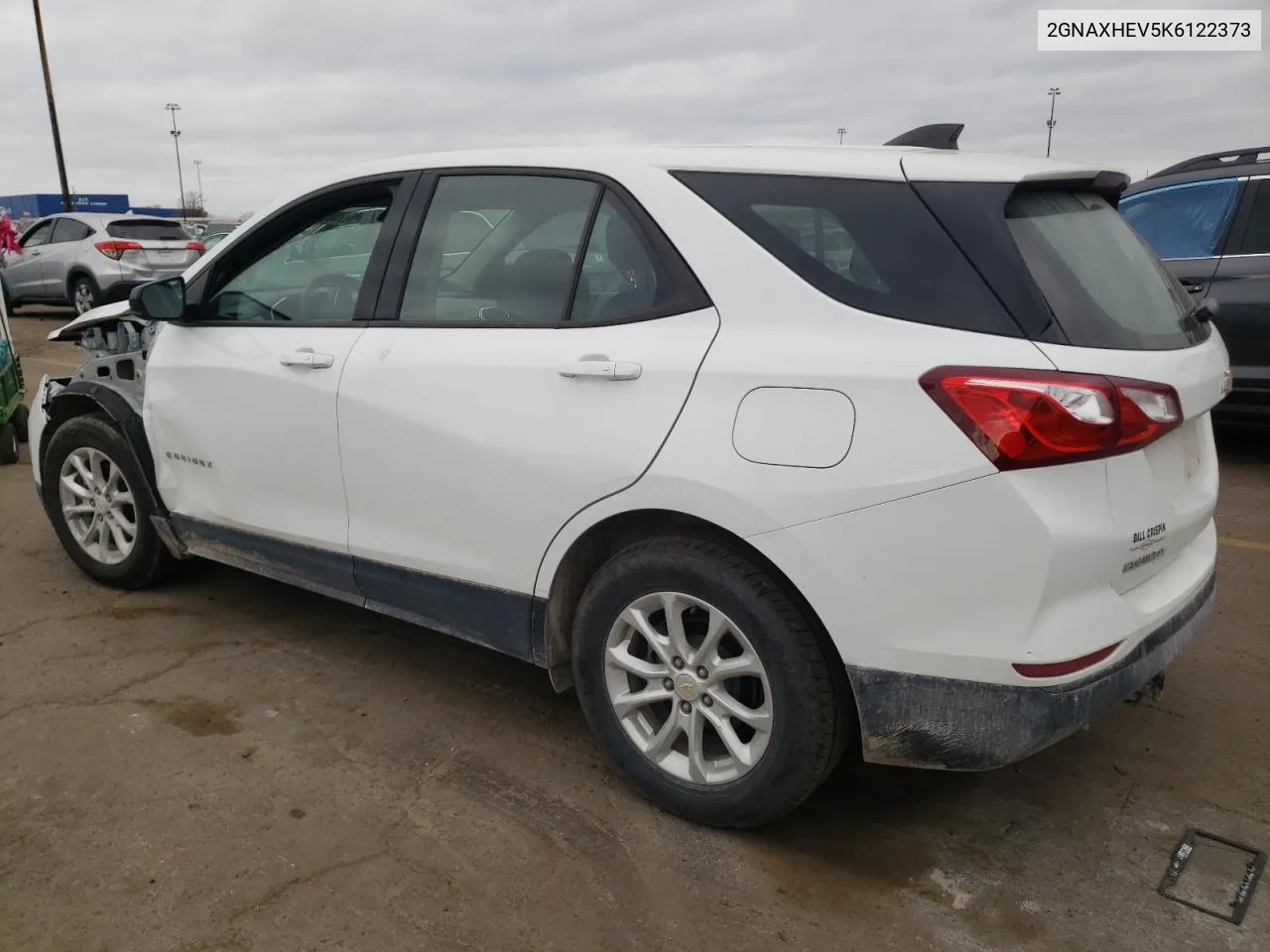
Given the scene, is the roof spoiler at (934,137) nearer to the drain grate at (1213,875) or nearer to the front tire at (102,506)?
the drain grate at (1213,875)

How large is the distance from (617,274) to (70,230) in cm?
1517

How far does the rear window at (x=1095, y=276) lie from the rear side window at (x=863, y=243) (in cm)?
15

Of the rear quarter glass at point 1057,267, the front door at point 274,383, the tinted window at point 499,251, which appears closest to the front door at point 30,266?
the front door at point 274,383

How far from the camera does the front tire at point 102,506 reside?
409 cm

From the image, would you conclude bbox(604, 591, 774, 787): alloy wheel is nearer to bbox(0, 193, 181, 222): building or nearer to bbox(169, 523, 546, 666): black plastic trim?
bbox(169, 523, 546, 666): black plastic trim

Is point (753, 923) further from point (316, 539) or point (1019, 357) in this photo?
point (316, 539)

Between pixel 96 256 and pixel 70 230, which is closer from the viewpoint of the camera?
pixel 96 256

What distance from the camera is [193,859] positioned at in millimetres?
2551

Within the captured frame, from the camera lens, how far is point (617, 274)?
2.72 metres

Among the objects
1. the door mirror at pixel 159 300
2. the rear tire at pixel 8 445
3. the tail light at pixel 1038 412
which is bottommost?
the rear tire at pixel 8 445

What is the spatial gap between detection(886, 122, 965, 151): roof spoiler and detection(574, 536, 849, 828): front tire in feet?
4.19

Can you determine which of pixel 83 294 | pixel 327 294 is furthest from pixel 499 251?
pixel 83 294

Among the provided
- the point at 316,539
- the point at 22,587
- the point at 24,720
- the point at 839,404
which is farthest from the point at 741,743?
the point at 22,587

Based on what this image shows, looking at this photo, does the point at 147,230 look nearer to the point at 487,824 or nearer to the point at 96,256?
the point at 96,256
